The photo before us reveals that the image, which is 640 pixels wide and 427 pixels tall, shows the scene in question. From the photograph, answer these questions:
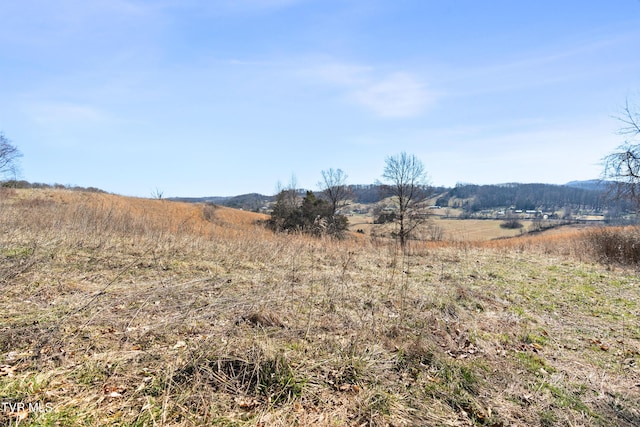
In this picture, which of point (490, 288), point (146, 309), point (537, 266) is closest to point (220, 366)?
point (146, 309)

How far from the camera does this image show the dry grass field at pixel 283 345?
2.70 metres

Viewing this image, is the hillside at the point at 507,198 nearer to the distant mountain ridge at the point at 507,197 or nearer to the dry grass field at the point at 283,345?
the distant mountain ridge at the point at 507,197

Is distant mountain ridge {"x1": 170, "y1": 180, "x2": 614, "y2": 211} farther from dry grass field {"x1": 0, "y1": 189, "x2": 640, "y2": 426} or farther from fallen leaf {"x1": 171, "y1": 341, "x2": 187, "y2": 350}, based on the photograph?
fallen leaf {"x1": 171, "y1": 341, "x2": 187, "y2": 350}

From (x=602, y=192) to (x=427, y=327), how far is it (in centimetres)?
1766

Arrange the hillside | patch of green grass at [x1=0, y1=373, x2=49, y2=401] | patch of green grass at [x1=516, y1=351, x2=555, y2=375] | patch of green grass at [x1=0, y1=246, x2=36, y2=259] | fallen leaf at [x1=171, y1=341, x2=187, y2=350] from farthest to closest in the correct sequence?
the hillside → patch of green grass at [x1=0, y1=246, x2=36, y2=259] → patch of green grass at [x1=516, y1=351, x2=555, y2=375] → fallen leaf at [x1=171, y1=341, x2=187, y2=350] → patch of green grass at [x1=0, y1=373, x2=49, y2=401]

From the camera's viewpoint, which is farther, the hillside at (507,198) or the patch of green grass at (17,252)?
the hillside at (507,198)

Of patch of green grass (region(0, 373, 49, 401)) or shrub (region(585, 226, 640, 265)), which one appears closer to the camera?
patch of green grass (region(0, 373, 49, 401))

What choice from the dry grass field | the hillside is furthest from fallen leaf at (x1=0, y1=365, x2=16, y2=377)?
the hillside

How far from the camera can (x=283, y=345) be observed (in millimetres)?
3684

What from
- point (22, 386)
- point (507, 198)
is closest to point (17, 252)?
point (22, 386)

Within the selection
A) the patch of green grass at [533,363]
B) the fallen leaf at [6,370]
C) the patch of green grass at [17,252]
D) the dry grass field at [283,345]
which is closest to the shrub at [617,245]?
the dry grass field at [283,345]

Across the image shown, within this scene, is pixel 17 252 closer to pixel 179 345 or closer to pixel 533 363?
Result: pixel 179 345

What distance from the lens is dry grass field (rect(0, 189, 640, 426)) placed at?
106 inches

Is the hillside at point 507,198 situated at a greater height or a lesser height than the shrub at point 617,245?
greater
